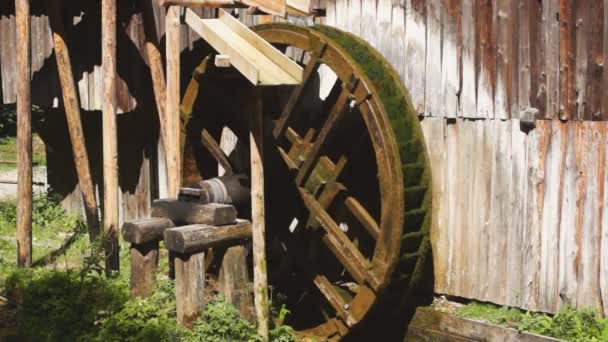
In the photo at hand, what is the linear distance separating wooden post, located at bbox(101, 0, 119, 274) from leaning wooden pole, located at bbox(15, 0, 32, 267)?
78 centimetres

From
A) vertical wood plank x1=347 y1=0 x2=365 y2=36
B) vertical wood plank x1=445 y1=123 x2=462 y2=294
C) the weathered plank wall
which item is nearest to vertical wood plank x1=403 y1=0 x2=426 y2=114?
the weathered plank wall

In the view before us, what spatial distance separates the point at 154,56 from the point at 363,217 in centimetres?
299

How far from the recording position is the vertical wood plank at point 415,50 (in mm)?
8109

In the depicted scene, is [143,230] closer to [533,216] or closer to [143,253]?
[143,253]

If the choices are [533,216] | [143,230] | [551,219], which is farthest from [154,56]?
[551,219]

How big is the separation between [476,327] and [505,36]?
7.93ft

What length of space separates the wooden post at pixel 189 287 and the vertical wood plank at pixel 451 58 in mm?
2610

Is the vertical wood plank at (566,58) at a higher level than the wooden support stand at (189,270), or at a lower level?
higher

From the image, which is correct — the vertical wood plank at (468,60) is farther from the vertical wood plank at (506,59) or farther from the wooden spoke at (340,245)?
the wooden spoke at (340,245)

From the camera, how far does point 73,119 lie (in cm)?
929

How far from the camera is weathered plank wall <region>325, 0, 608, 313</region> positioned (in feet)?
22.9

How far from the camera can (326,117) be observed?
8.67 metres

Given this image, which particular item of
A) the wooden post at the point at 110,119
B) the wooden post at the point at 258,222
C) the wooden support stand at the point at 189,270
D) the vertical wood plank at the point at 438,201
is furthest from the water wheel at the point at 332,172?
the wooden support stand at the point at 189,270

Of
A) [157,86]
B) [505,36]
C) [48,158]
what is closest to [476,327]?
[505,36]
